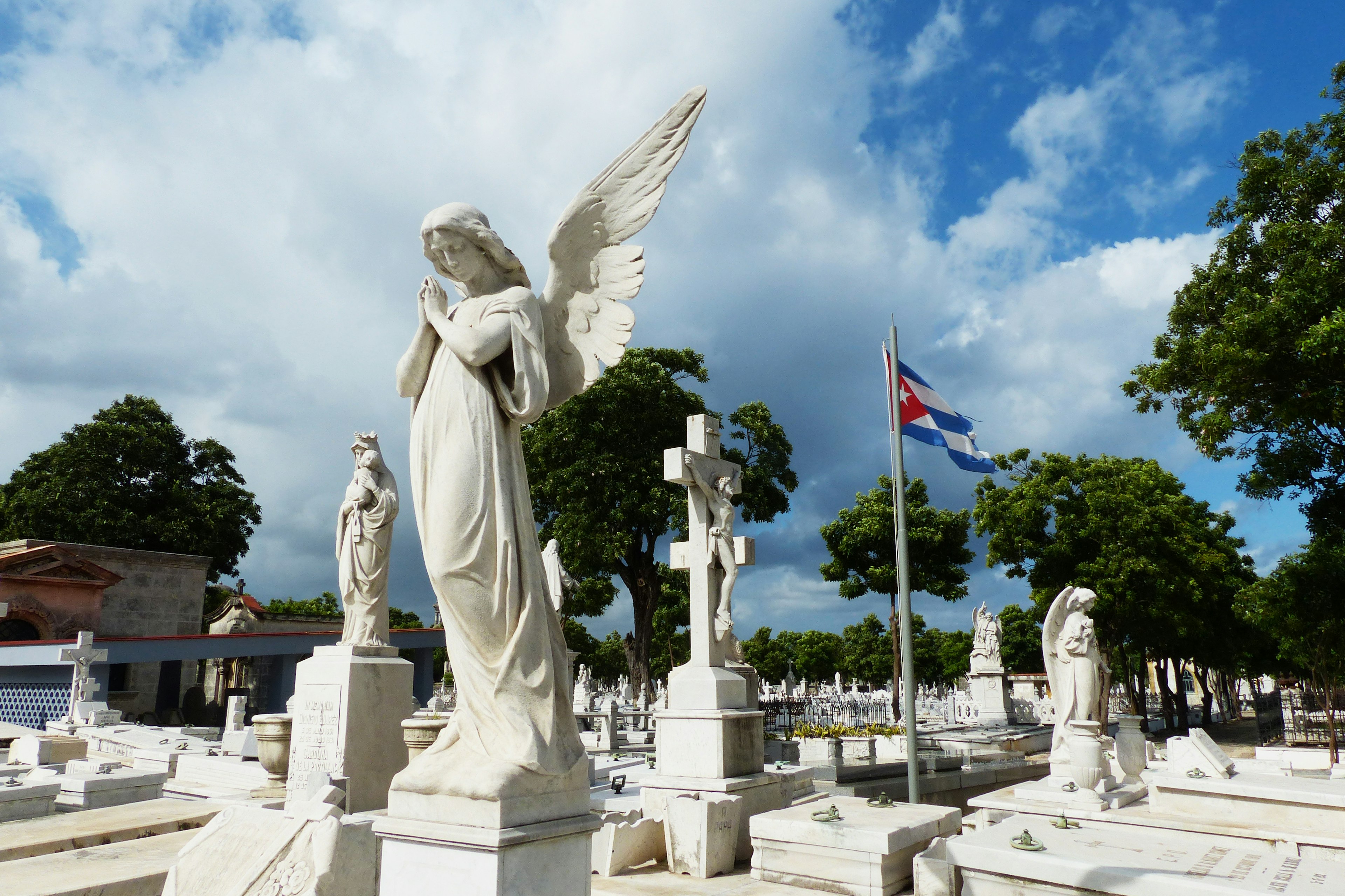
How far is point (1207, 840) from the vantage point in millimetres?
5766

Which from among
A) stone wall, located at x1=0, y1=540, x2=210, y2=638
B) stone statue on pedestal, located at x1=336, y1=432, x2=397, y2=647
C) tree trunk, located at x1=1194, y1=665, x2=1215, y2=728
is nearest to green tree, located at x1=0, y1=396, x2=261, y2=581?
stone wall, located at x1=0, y1=540, x2=210, y2=638

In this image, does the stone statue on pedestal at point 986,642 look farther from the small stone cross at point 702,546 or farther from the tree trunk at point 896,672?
the small stone cross at point 702,546

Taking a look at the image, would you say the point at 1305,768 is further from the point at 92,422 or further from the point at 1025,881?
the point at 92,422

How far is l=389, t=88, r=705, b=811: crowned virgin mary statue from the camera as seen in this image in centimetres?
312

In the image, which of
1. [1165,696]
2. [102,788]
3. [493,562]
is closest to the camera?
[493,562]

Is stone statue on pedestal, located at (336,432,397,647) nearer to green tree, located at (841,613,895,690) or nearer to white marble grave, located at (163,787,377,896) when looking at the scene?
white marble grave, located at (163,787,377,896)

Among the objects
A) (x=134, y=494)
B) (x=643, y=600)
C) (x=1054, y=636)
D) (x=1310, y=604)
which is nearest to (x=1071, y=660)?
(x=1054, y=636)

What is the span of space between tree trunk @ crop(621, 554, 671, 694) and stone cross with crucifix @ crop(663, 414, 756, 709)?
18.0m

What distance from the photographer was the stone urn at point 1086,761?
8.66m

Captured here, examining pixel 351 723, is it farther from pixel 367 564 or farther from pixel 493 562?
pixel 493 562

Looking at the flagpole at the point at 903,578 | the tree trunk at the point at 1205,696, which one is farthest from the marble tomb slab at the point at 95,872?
the tree trunk at the point at 1205,696

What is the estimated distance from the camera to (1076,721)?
380 inches

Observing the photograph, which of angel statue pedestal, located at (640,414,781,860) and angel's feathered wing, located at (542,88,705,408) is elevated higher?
Result: angel's feathered wing, located at (542,88,705,408)

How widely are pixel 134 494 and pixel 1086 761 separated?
114 ft
